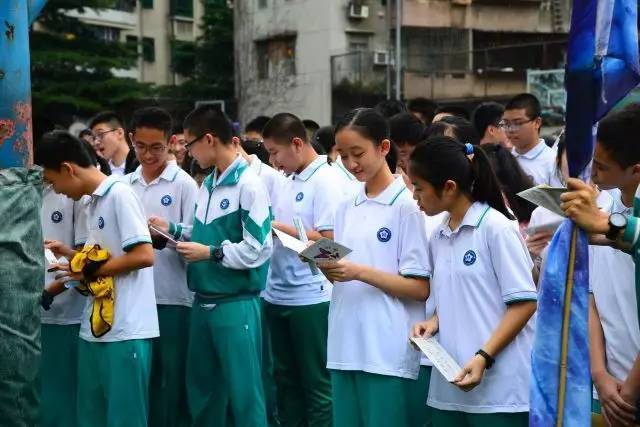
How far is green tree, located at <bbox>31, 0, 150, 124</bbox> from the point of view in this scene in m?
31.0

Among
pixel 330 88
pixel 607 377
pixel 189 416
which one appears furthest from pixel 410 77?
pixel 607 377

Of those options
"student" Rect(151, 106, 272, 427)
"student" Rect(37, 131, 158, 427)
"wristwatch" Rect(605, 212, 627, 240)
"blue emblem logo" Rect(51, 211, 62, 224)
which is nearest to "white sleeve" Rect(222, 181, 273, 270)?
"student" Rect(151, 106, 272, 427)

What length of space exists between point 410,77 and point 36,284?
31.3 meters

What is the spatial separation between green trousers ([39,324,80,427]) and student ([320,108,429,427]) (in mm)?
2123

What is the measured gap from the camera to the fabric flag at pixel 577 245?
361cm

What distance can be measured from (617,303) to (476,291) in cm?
60

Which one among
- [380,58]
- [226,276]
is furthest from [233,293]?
[380,58]

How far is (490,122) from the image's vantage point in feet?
28.4

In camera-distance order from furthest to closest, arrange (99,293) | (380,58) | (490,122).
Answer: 1. (380,58)
2. (490,122)
3. (99,293)

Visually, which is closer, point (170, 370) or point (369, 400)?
point (369, 400)

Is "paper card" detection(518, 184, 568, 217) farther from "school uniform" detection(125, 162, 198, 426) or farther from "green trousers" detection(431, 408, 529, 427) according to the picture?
"school uniform" detection(125, 162, 198, 426)

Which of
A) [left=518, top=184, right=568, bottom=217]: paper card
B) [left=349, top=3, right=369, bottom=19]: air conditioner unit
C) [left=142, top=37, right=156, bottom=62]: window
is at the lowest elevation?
[left=518, top=184, right=568, bottom=217]: paper card

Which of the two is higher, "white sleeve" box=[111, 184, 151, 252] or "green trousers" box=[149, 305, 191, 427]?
"white sleeve" box=[111, 184, 151, 252]

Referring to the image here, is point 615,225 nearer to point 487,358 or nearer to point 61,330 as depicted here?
point 487,358
